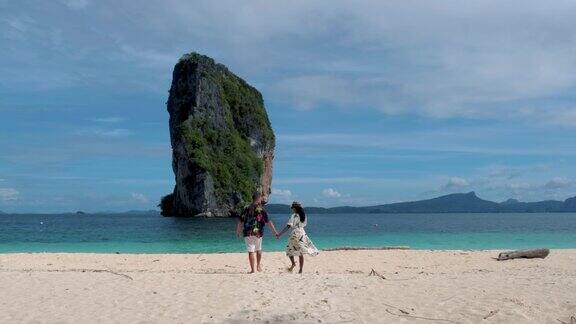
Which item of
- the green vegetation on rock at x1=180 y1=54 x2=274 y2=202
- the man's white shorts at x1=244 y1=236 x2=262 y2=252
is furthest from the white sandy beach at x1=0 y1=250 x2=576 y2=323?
the green vegetation on rock at x1=180 y1=54 x2=274 y2=202

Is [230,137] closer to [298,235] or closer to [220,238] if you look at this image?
[220,238]

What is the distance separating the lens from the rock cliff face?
82.8 meters

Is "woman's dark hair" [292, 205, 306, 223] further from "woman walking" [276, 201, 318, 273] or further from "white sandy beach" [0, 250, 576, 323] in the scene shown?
"white sandy beach" [0, 250, 576, 323]

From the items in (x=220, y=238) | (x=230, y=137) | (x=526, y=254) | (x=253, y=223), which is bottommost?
(x=220, y=238)

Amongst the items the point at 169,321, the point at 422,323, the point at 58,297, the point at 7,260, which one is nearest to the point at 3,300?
the point at 58,297

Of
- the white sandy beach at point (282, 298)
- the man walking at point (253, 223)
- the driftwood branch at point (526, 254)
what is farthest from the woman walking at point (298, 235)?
the driftwood branch at point (526, 254)

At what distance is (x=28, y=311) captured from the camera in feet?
26.4

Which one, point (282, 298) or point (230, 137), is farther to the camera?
point (230, 137)

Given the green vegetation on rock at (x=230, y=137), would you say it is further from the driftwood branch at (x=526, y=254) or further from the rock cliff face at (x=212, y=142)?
the driftwood branch at (x=526, y=254)

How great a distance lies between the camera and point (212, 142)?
289 ft

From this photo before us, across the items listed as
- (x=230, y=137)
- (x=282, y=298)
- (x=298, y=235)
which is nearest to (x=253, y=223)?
(x=298, y=235)

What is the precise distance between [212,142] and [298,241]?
7729 cm

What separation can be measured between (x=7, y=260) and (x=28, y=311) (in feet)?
37.6

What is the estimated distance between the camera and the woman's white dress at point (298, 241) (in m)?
11.9
